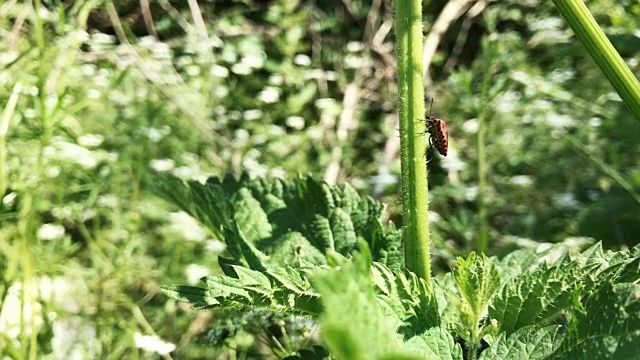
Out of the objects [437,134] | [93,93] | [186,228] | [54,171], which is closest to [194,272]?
[186,228]

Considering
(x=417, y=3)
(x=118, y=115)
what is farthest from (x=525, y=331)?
(x=118, y=115)

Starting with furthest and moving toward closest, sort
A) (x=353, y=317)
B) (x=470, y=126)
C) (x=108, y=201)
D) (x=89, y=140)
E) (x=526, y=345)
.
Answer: (x=470, y=126)
(x=89, y=140)
(x=108, y=201)
(x=526, y=345)
(x=353, y=317)

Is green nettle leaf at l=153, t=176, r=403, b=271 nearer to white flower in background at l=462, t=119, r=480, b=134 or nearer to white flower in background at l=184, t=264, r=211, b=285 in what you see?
white flower in background at l=184, t=264, r=211, b=285

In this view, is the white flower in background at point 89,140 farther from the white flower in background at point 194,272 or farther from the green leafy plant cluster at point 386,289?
the green leafy plant cluster at point 386,289

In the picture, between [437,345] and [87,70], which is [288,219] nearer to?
[437,345]

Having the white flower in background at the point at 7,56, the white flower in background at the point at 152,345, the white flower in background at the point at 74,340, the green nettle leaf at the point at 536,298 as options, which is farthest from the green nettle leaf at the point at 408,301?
the white flower in background at the point at 7,56

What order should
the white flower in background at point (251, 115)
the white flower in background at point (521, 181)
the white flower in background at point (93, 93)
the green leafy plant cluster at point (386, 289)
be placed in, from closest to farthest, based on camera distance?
the green leafy plant cluster at point (386, 289) < the white flower in background at point (521, 181) < the white flower in background at point (93, 93) < the white flower in background at point (251, 115)

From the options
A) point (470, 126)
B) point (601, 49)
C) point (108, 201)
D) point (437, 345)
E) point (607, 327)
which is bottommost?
point (108, 201)
